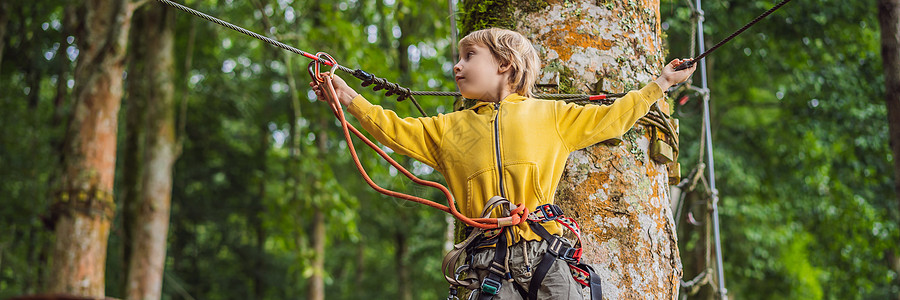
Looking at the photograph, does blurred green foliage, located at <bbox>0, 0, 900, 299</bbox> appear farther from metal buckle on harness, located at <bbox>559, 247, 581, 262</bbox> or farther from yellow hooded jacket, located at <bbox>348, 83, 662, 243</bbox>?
metal buckle on harness, located at <bbox>559, 247, 581, 262</bbox>

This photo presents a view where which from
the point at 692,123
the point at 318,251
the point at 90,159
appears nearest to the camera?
the point at 90,159

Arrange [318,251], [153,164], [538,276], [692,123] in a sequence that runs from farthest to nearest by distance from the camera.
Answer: [318,251] → [692,123] → [153,164] → [538,276]

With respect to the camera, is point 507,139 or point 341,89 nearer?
point 507,139

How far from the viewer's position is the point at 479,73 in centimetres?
213

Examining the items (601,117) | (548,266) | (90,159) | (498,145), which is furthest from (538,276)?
(90,159)

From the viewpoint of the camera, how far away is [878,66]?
970cm

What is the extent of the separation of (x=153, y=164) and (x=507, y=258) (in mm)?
7453

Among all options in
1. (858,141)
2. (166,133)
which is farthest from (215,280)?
(858,141)

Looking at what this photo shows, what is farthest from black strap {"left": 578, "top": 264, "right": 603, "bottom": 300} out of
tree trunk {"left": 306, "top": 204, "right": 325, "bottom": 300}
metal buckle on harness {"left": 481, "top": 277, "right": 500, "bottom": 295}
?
tree trunk {"left": 306, "top": 204, "right": 325, "bottom": 300}

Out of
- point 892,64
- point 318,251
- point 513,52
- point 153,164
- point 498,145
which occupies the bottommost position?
point 318,251

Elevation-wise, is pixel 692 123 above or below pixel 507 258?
above

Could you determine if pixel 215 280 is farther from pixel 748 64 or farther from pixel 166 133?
pixel 748 64

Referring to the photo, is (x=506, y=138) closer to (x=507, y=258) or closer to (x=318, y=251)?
(x=507, y=258)

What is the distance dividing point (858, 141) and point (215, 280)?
14.8 metres
